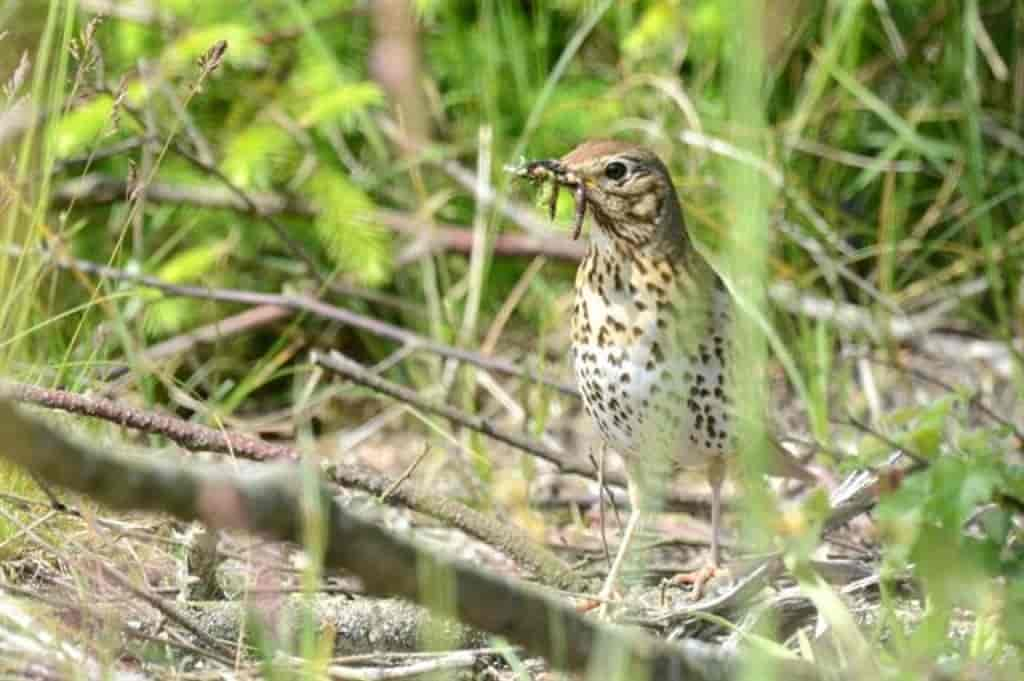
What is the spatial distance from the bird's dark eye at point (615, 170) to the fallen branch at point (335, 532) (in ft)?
5.09

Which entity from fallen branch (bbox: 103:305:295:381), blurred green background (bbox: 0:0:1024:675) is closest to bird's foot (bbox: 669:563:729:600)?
blurred green background (bbox: 0:0:1024:675)

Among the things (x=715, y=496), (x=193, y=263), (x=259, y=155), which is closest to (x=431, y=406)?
(x=715, y=496)

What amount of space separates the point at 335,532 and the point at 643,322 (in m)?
1.77

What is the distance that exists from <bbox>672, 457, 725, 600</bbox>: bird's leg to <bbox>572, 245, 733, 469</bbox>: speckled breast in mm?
221

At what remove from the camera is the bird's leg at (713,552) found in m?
3.49

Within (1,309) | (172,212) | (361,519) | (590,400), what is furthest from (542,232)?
(361,519)

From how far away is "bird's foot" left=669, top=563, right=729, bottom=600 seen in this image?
11.3ft

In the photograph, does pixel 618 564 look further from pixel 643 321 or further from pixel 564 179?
pixel 564 179

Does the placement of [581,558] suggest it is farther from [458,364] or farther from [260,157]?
[260,157]

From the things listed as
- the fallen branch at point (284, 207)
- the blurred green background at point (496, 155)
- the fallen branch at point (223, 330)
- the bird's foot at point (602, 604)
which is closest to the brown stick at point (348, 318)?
the blurred green background at point (496, 155)

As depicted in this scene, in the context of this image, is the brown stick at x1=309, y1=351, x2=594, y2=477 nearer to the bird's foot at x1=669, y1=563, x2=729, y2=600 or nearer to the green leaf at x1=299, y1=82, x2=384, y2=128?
the bird's foot at x1=669, y1=563, x2=729, y2=600

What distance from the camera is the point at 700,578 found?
11.5ft

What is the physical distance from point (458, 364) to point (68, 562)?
2.07 m

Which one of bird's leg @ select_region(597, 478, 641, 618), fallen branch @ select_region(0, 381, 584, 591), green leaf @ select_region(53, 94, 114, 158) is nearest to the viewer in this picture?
fallen branch @ select_region(0, 381, 584, 591)
